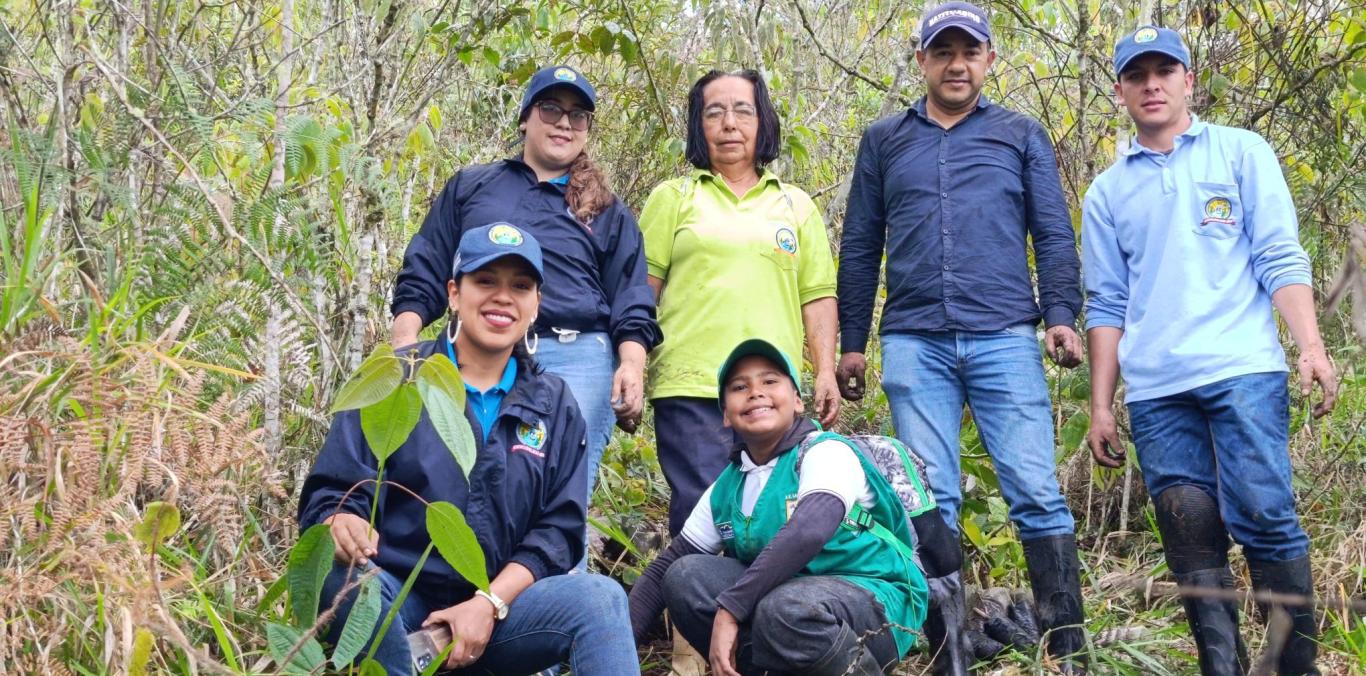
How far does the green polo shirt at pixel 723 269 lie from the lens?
373 centimetres

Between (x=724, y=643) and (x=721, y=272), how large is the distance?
3.95ft

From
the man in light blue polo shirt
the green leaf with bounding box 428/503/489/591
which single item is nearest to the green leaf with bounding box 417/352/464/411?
the green leaf with bounding box 428/503/489/591

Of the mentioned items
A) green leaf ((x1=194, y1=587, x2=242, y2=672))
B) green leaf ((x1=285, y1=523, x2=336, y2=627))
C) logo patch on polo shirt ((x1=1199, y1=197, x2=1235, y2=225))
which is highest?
logo patch on polo shirt ((x1=1199, y1=197, x2=1235, y2=225))

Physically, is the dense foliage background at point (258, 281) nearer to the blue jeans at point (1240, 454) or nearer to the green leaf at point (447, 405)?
the blue jeans at point (1240, 454)

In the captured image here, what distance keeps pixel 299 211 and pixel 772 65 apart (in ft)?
8.95

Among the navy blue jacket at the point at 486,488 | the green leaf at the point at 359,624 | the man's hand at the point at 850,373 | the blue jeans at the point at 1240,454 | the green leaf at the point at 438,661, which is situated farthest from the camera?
the man's hand at the point at 850,373

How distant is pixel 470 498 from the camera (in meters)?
2.92

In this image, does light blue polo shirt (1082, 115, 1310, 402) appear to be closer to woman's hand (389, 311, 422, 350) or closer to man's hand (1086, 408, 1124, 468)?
man's hand (1086, 408, 1124, 468)

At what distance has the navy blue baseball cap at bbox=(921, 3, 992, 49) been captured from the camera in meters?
3.71

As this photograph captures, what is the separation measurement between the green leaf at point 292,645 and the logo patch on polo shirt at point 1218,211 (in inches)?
102

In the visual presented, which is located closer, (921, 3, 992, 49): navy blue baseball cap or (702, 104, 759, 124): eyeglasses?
(921, 3, 992, 49): navy blue baseball cap

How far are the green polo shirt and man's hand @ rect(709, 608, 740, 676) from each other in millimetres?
799

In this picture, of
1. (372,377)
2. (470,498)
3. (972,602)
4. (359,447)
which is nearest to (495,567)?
(470,498)

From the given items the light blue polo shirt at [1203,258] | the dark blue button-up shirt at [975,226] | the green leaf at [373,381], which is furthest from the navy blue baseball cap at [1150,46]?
the green leaf at [373,381]
